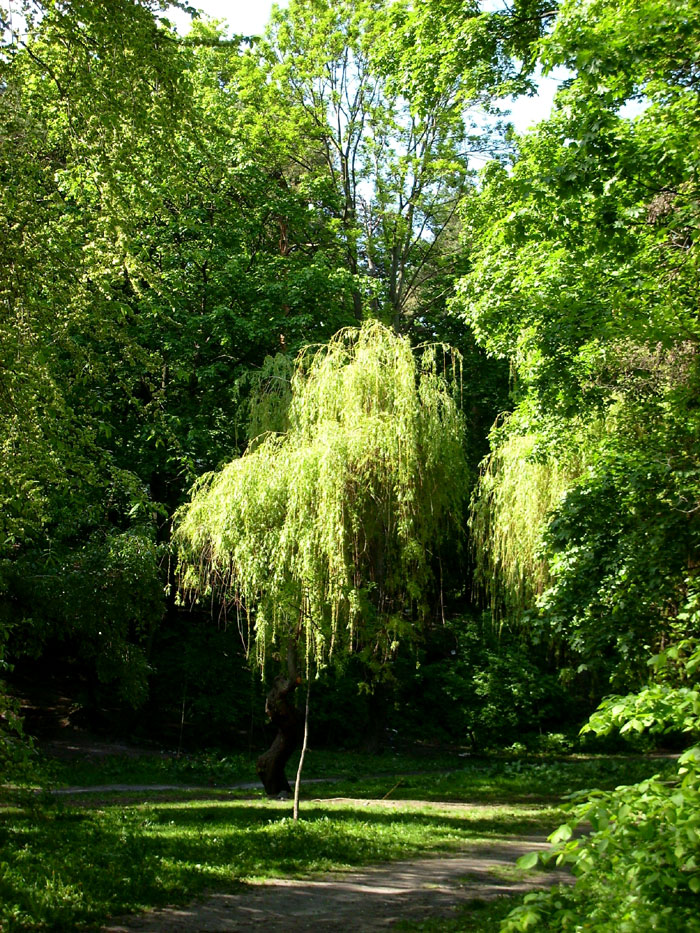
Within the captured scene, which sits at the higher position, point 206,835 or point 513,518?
point 513,518

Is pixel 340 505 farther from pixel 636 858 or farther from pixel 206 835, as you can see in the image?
pixel 636 858

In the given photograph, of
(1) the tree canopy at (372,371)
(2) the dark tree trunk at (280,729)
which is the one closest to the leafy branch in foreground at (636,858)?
(1) the tree canopy at (372,371)

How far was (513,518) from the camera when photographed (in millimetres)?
14852

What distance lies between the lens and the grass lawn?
586 centimetres

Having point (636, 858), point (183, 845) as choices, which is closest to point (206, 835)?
point (183, 845)

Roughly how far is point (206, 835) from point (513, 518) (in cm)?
819

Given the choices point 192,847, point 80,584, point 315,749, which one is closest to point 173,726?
point 315,749

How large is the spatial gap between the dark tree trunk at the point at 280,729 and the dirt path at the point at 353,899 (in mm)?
3418

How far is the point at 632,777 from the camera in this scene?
13461 mm

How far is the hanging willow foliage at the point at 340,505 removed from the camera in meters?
9.95

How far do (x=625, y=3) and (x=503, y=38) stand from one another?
2.53m

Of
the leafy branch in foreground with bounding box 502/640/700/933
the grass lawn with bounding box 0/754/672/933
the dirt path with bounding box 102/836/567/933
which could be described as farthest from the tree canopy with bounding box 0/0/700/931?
the dirt path with bounding box 102/836/567/933

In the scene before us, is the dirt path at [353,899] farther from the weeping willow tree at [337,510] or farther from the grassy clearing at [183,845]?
the weeping willow tree at [337,510]

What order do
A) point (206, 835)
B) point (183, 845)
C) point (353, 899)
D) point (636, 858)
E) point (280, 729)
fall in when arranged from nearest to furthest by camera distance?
point (636, 858)
point (353, 899)
point (183, 845)
point (206, 835)
point (280, 729)
